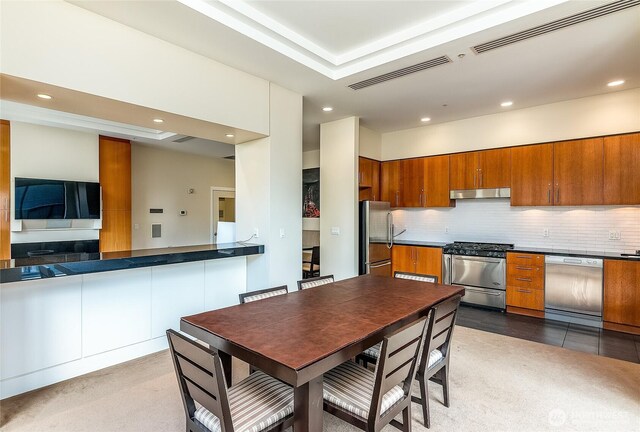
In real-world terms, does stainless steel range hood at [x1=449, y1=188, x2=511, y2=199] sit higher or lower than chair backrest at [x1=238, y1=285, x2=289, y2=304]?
higher

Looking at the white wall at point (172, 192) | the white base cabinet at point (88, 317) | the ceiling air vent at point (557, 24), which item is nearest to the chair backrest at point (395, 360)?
the white base cabinet at point (88, 317)

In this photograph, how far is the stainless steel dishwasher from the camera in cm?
386

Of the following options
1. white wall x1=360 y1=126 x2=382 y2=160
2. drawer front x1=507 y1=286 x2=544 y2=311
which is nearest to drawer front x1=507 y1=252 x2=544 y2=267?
drawer front x1=507 y1=286 x2=544 y2=311

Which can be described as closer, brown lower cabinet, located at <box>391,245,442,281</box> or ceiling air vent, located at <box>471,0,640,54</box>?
ceiling air vent, located at <box>471,0,640,54</box>

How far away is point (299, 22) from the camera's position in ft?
9.35

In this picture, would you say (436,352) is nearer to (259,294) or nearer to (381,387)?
(381,387)

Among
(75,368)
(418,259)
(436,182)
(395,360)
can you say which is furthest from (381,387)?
(436,182)

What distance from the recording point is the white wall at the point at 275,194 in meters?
3.81

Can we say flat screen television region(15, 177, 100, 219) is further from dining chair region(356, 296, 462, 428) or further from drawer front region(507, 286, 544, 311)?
drawer front region(507, 286, 544, 311)

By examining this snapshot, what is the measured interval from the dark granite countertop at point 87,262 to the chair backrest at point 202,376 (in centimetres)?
146

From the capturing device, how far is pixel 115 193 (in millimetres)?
5730

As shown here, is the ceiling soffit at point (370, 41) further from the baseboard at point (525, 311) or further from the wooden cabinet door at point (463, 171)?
the baseboard at point (525, 311)

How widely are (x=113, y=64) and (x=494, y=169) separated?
4.97 m

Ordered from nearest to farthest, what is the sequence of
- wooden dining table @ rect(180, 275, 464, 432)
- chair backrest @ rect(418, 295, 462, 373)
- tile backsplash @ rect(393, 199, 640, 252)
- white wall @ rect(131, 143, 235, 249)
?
wooden dining table @ rect(180, 275, 464, 432) → chair backrest @ rect(418, 295, 462, 373) → tile backsplash @ rect(393, 199, 640, 252) → white wall @ rect(131, 143, 235, 249)
